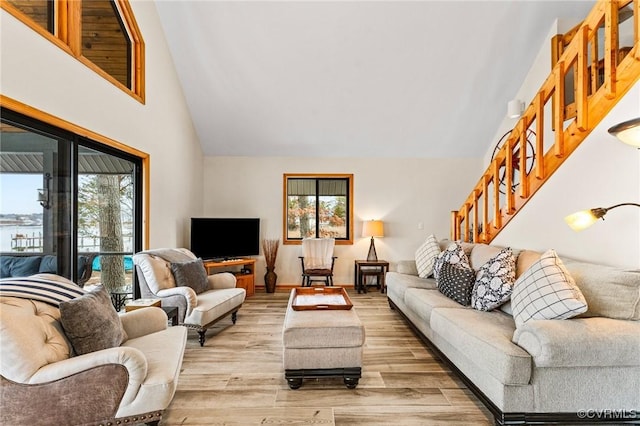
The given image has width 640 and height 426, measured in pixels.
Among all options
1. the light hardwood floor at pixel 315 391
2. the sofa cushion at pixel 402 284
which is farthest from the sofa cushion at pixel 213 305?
the sofa cushion at pixel 402 284

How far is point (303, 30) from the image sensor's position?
431cm

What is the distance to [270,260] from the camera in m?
5.99

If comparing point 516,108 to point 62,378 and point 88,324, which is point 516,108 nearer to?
point 88,324

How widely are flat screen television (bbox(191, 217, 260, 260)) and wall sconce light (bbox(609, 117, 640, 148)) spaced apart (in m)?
4.79

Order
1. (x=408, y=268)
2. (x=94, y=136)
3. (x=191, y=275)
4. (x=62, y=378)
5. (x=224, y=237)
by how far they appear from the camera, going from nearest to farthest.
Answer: (x=62, y=378), (x=94, y=136), (x=191, y=275), (x=408, y=268), (x=224, y=237)

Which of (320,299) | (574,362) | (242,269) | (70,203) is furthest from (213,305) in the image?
(574,362)

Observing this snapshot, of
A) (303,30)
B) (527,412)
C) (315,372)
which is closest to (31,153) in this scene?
(315,372)

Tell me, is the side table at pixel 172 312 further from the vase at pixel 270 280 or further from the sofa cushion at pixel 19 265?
the vase at pixel 270 280

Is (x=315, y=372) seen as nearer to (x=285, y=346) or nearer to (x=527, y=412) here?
(x=285, y=346)

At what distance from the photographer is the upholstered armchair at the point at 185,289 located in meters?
3.32

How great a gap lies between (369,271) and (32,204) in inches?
182

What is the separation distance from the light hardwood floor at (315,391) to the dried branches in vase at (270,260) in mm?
2286

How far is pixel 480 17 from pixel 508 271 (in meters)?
3.32

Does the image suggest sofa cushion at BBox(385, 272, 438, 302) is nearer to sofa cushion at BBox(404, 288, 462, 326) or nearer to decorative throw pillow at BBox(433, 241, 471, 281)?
sofa cushion at BBox(404, 288, 462, 326)
